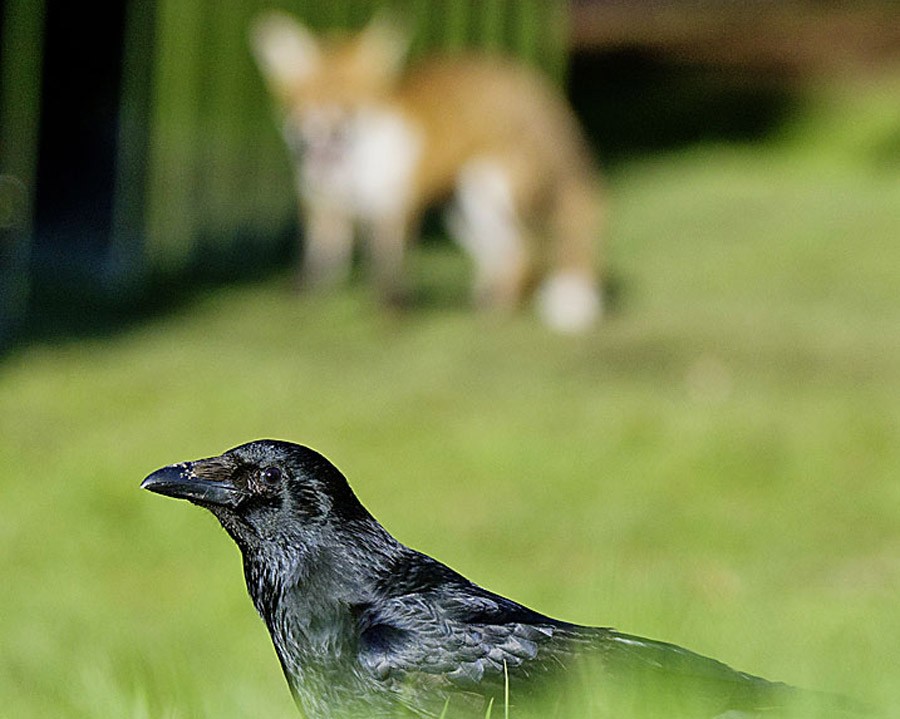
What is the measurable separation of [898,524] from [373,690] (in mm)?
4165

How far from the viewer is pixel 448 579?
8.51 ft

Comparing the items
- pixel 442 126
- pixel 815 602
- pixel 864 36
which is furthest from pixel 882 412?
pixel 864 36

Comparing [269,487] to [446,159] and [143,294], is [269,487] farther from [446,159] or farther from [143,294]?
[143,294]

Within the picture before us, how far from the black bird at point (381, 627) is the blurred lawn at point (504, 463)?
28 centimetres

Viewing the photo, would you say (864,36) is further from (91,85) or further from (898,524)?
(898,524)

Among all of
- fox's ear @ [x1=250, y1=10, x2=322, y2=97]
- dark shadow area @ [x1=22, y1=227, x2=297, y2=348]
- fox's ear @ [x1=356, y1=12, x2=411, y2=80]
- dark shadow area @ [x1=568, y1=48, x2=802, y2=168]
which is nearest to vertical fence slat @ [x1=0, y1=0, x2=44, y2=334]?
dark shadow area @ [x1=22, y1=227, x2=297, y2=348]

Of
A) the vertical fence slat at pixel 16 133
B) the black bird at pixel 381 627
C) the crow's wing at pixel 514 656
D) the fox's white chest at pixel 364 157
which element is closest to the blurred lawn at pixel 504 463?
the black bird at pixel 381 627

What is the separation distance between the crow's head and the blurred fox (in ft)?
23.4

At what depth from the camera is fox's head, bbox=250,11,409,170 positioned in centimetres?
973

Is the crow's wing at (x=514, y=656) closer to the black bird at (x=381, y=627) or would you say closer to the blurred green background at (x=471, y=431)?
the black bird at (x=381, y=627)

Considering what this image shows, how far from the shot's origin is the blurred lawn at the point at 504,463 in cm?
422

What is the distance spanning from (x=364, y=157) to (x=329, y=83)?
0.53 metres

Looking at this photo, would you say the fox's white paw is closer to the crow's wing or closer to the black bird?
the black bird

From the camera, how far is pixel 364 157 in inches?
396
